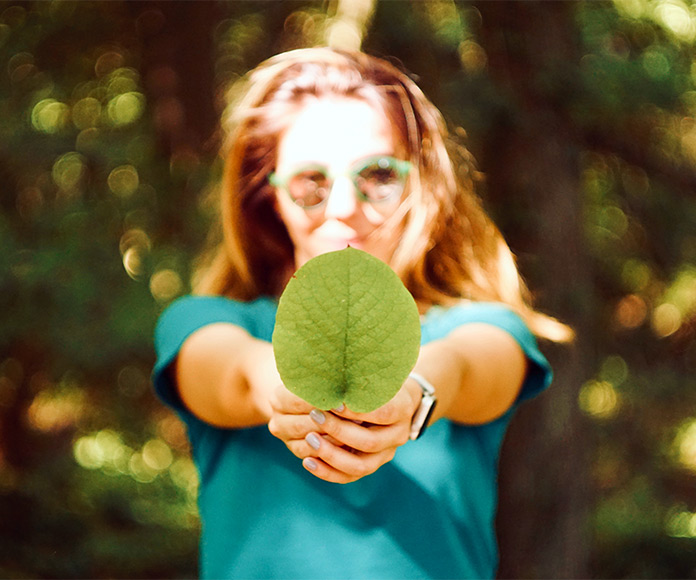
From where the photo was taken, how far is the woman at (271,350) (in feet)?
3.30

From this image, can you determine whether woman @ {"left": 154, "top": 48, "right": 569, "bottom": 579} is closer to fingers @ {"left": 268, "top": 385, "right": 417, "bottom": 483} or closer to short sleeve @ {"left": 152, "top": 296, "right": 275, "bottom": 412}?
short sleeve @ {"left": 152, "top": 296, "right": 275, "bottom": 412}

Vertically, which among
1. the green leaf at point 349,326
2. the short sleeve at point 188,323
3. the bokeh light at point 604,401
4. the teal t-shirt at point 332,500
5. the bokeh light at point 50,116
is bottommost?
the bokeh light at point 604,401

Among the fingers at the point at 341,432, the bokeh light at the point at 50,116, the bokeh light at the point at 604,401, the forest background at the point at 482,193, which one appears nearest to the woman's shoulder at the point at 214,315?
the fingers at the point at 341,432

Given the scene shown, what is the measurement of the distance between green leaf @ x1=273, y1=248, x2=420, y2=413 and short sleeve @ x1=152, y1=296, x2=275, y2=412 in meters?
0.42

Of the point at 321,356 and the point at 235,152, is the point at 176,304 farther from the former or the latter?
the point at 321,356

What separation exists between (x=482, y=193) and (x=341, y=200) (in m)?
1.23

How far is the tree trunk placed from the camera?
210cm

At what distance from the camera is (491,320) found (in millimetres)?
1115

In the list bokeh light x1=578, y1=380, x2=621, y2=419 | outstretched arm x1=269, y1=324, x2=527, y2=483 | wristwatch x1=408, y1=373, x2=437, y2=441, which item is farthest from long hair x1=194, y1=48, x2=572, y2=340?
bokeh light x1=578, y1=380, x2=621, y2=419

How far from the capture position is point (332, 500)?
107 centimetres

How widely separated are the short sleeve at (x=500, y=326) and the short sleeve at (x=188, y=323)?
10.0 inches

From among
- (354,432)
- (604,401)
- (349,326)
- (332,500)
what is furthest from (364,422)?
(604,401)

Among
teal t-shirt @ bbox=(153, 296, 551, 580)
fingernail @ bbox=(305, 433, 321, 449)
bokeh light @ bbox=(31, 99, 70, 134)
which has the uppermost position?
fingernail @ bbox=(305, 433, 321, 449)

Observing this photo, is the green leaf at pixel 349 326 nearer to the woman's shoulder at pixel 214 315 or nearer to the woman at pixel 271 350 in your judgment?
the woman at pixel 271 350
